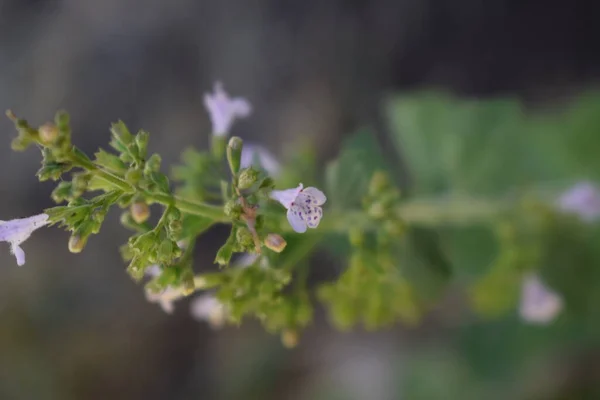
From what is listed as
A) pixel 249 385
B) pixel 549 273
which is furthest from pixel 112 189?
pixel 249 385

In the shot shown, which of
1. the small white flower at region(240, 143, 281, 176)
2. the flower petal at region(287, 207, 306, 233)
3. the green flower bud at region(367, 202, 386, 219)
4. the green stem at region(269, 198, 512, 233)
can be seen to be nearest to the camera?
the flower petal at region(287, 207, 306, 233)

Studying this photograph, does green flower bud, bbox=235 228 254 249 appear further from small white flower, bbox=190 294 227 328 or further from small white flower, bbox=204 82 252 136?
small white flower, bbox=204 82 252 136

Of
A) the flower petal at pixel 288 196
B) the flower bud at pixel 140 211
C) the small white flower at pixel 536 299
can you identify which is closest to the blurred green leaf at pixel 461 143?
the small white flower at pixel 536 299

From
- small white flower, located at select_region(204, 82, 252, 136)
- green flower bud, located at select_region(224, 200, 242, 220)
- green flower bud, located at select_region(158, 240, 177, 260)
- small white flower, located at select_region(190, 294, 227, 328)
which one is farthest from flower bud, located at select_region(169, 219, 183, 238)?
small white flower, located at select_region(204, 82, 252, 136)

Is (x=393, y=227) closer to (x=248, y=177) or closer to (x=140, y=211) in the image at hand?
(x=248, y=177)

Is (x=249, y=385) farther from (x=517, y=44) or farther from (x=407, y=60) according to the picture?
(x=517, y=44)

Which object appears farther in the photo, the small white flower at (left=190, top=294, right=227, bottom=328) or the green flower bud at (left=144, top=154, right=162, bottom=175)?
the small white flower at (left=190, top=294, right=227, bottom=328)

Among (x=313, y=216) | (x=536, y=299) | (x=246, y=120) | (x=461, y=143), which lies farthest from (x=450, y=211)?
(x=246, y=120)

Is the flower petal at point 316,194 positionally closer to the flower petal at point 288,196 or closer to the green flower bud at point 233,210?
the flower petal at point 288,196
